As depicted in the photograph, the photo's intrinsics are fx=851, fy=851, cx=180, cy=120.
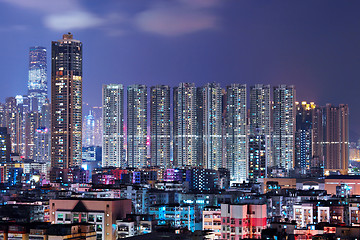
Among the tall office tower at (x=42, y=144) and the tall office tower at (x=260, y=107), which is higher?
the tall office tower at (x=260, y=107)

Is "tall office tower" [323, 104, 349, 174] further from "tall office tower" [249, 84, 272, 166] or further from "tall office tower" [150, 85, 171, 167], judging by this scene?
"tall office tower" [150, 85, 171, 167]

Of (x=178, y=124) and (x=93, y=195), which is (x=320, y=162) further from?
(x=93, y=195)

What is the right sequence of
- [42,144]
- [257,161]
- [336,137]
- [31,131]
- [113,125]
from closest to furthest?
[257,161] < [113,125] < [336,137] < [42,144] < [31,131]

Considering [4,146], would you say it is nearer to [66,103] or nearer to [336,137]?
[66,103]

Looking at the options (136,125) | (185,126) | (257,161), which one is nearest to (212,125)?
→ (185,126)

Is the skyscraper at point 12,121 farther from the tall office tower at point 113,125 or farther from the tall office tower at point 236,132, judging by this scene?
the tall office tower at point 236,132

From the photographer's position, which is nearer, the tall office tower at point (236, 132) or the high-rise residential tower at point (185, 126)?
the tall office tower at point (236, 132)

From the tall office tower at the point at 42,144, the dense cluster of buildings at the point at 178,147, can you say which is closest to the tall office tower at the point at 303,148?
the dense cluster of buildings at the point at 178,147

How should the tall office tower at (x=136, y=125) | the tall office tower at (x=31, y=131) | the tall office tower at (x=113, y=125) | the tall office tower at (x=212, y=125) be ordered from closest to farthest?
the tall office tower at (x=212, y=125)
the tall office tower at (x=136, y=125)
the tall office tower at (x=113, y=125)
the tall office tower at (x=31, y=131)
